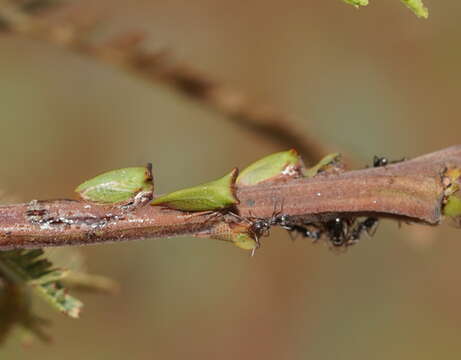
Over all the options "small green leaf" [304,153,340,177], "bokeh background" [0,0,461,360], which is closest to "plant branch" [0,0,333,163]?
"small green leaf" [304,153,340,177]

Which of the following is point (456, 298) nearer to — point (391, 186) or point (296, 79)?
point (296, 79)

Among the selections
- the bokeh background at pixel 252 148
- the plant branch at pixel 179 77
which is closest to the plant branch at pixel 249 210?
the plant branch at pixel 179 77

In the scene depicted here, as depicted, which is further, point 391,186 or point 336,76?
point 336,76

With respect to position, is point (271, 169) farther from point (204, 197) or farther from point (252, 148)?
point (252, 148)

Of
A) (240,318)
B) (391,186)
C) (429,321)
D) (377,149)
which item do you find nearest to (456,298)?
(429,321)

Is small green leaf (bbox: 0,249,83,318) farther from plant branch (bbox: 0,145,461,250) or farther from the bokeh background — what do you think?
the bokeh background

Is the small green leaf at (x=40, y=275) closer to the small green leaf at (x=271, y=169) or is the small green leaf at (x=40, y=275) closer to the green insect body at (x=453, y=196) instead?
the small green leaf at (x=271, y=169)

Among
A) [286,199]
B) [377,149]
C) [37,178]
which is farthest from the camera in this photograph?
[377,149]
